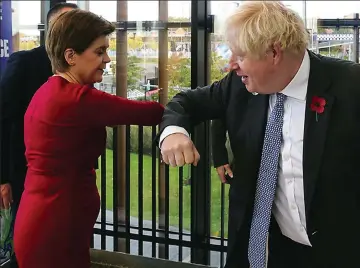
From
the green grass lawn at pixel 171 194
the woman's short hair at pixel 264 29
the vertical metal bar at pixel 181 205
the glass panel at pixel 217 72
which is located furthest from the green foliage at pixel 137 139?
the woman's short hair at pixel 264 29

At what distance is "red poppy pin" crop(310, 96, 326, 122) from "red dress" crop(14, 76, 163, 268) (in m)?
0.53

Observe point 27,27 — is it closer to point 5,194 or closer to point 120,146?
point 120,146

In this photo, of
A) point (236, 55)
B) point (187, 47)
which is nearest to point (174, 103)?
point (236, 55)

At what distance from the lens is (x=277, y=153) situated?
1374 mm

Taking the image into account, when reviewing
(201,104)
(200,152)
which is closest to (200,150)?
(200,152)

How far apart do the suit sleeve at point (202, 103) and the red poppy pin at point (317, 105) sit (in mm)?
277

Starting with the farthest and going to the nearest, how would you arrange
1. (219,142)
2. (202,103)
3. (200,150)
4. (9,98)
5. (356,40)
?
(200,150), (356,40), (9,98), (219,142), (202,103)

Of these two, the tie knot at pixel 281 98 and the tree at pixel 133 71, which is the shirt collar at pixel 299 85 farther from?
the tree at pixel 133 71

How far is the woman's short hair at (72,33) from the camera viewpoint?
5.26ft

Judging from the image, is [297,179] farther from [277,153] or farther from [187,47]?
[187,47]

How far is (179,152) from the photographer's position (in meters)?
1.29

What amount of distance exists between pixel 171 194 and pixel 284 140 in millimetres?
1595

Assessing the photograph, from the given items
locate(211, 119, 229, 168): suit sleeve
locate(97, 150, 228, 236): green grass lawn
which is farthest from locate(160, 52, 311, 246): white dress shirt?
locate(97, 150, 228, 236): green grass lawn

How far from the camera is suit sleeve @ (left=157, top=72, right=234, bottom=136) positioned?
4.87ft
